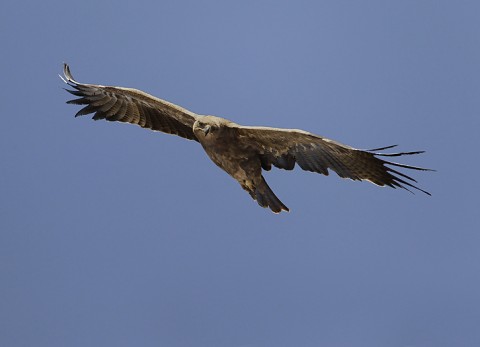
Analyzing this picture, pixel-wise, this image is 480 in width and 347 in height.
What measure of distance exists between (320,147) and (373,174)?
682 millimetres

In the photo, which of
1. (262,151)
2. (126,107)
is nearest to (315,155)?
(262,151)

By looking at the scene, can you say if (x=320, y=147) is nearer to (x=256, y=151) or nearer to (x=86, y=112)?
(x=256, y=151)

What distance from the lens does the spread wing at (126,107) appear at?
36.4 ft

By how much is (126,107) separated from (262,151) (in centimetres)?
222

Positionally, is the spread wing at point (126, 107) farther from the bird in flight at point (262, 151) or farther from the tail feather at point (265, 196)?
the tail feather at point (265, 196)

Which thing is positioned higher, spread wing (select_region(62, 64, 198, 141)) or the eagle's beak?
spread wing (select_region(62, 64, 198, 141))

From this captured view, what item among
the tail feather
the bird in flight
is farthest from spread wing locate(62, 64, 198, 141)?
the tail feather

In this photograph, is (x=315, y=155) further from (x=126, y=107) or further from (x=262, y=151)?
(x=126, y=107)

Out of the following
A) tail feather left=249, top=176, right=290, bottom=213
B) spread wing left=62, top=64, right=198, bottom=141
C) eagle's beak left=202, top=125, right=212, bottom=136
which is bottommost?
tail feather left=249, top=176, right=290, bottom=213

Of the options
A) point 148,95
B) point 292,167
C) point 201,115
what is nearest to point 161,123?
point 148,95

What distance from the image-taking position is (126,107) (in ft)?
37.6

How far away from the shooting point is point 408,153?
8.98 metres

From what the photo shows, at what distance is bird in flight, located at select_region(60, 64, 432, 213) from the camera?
9.78 m

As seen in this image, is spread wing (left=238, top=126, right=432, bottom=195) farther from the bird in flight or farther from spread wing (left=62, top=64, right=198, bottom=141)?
spread wing (left=62, top=64, right=198, bottom=141)
